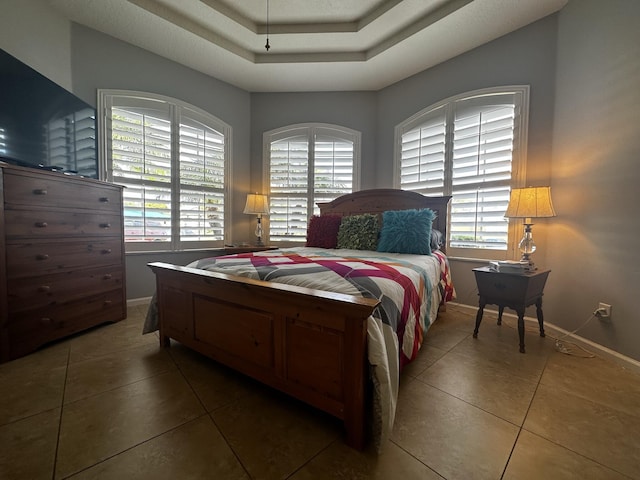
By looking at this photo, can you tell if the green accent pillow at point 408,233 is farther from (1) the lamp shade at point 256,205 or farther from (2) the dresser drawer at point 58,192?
(2) the dresser drawer at point 58,192

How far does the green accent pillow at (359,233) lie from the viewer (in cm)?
257

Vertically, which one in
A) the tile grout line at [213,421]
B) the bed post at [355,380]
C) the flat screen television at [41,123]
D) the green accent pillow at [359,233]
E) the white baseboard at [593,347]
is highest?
the flat screen television at [41,123]

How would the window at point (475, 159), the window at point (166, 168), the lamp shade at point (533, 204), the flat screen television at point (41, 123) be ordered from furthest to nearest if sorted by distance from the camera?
the window at point (166, 168), the window at point (475, 159), the lamp shade at point (533, 204), the flat screen television at point (41, 123)

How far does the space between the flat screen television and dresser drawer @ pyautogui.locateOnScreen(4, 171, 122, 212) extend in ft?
0.66

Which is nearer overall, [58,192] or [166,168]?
[58,192]

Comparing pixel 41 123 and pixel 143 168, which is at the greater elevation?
pixel 41 123

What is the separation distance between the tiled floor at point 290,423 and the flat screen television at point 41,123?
144 cm

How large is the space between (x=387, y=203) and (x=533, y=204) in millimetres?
1319

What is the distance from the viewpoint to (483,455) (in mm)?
1025

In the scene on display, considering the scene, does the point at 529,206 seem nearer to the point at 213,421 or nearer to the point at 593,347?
the point at 593,347

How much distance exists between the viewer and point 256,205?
347cm

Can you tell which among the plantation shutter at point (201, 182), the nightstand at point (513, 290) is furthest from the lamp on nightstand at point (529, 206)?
the plantation shutter at point (201, 182)

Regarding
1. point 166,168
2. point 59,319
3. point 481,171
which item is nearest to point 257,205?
point 166,168

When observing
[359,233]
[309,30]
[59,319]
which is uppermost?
[309,30]
